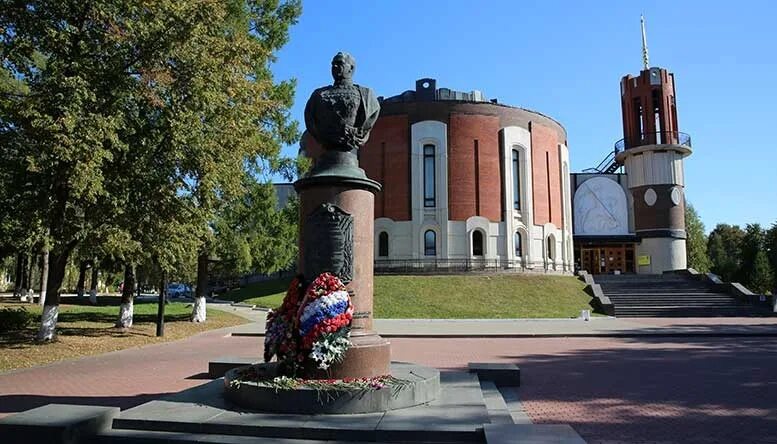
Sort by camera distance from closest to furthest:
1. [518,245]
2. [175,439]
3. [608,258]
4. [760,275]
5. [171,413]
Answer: [175,439] → [171,413] → [760,275] → [518,245] → [608,258]

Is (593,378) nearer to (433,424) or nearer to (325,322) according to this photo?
(433,424)

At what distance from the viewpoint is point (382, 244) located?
146 feet

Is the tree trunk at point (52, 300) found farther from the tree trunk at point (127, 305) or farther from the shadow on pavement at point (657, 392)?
the shadow on pavement at point (657, 392)

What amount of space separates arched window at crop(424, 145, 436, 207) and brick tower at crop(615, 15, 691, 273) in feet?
64.0

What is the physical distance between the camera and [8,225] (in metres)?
17.5

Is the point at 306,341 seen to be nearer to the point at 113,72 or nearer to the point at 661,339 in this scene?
the point at 113,72

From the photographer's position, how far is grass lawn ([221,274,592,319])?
3109 centimetres

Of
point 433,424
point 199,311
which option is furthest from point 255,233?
point 433,424

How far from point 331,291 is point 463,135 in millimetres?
38165

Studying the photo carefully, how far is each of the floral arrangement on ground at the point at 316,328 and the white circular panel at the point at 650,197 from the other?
Answer: 48.3 metres

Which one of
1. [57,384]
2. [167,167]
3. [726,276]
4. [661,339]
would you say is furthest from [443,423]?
[726,276]

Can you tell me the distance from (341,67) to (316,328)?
399 cm

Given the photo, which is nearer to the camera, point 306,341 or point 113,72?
point 306,341

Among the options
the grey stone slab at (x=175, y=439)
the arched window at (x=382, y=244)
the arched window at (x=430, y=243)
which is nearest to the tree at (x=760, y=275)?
the arched window at (x=430, y=243)
